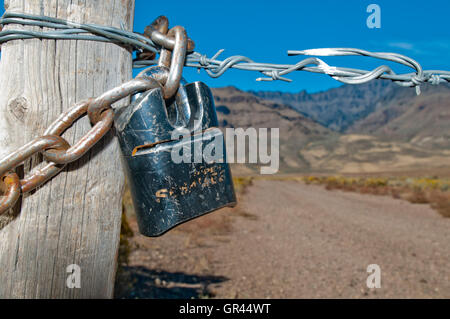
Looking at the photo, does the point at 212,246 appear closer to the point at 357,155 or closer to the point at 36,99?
the point at 36,99

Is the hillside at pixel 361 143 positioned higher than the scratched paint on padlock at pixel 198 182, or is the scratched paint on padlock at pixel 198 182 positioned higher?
the hillside at pixel 361 143

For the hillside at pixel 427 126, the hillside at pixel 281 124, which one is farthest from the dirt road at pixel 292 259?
the hillside at pixel 427 126

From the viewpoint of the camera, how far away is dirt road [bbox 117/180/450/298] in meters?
5.74

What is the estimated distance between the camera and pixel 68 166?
1150mm

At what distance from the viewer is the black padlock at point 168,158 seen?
3.66 feet

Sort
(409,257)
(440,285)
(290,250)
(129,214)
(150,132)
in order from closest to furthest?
(150,132) < (440,285) < (409,257) < (290,250) < (129,214)

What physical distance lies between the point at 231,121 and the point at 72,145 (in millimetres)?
167332

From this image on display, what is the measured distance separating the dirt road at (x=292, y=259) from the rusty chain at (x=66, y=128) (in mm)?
4546

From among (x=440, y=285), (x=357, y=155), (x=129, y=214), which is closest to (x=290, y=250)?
(x=440, y=285)

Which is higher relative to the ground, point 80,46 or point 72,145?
point 80,46

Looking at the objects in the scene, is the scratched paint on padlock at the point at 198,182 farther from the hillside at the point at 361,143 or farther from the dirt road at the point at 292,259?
the hillside at the point at 361,143

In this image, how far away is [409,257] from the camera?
762 centimetres

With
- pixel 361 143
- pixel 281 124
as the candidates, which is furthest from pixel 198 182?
pixel 281 124

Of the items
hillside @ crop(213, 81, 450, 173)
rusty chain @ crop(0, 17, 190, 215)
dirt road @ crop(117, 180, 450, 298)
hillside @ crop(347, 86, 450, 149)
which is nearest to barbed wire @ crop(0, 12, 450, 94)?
rusty chain @ crop(0, 17, 190, 215)
